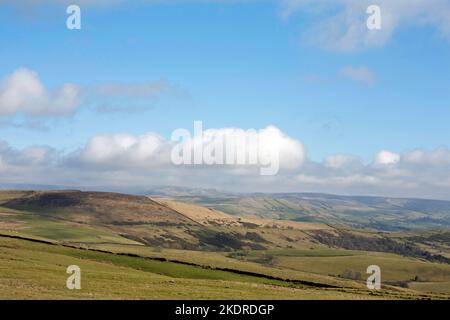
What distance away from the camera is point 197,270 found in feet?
304
